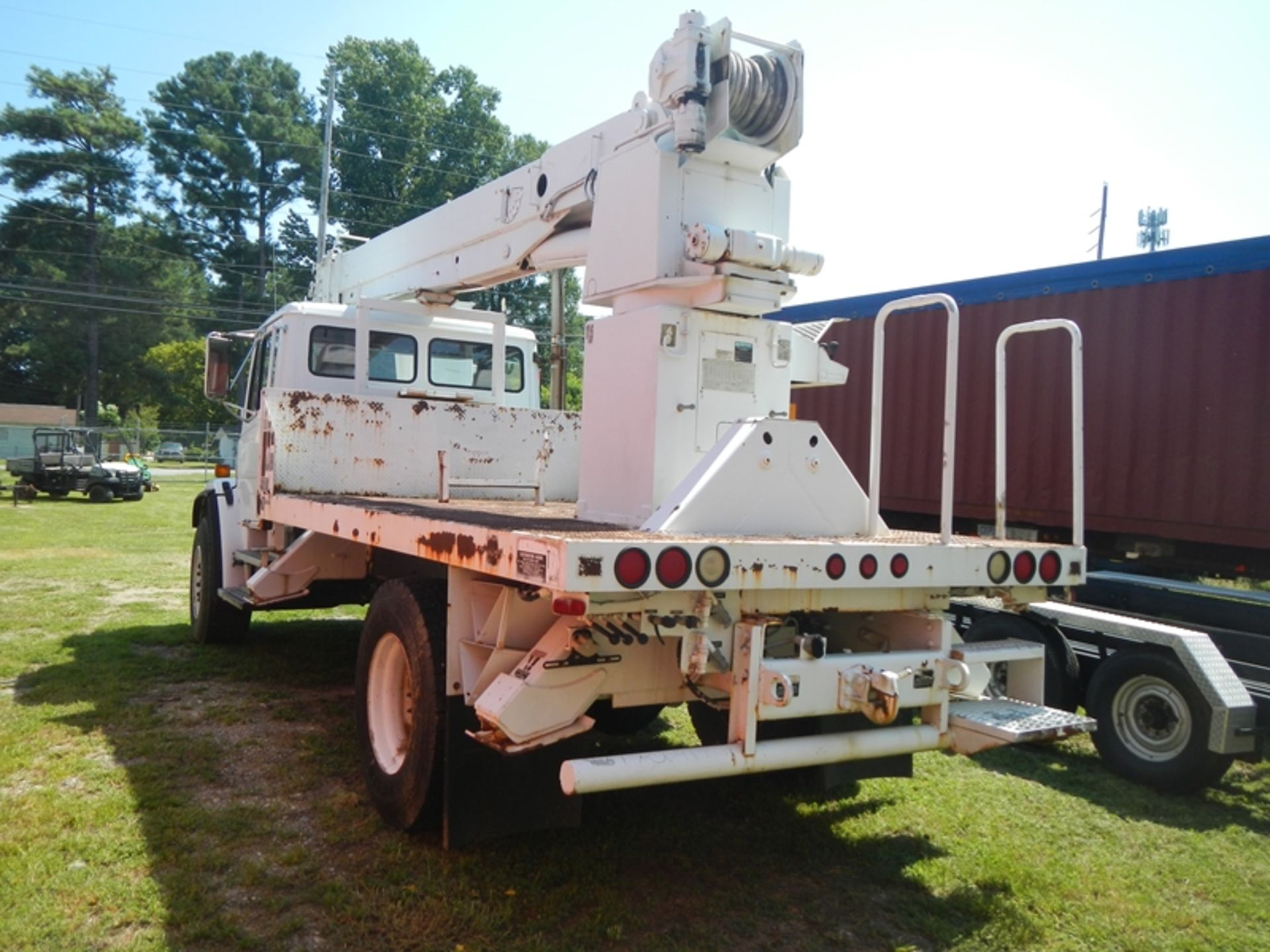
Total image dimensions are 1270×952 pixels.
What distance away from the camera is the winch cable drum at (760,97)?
4.14 m

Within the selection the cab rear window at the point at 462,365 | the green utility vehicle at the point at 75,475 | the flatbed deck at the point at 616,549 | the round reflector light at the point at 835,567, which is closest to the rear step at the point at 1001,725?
the flatbed deck at the point at 616,549

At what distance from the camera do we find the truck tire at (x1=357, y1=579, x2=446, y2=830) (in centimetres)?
351

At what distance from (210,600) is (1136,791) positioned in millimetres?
6273

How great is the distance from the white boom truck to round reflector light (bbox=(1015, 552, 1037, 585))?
16 millimetres

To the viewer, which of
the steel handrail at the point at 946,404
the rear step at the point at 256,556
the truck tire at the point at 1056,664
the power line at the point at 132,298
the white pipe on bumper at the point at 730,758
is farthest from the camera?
the power line at the point at 132,298

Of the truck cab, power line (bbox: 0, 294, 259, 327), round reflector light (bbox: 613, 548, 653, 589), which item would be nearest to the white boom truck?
round reflector light (bbox: 613, 548, 653, 589)

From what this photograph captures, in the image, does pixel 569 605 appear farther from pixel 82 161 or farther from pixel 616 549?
pixel 82 161

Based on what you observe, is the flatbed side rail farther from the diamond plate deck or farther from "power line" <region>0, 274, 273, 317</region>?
"power line" <region>0, 274, 273, 317</region>

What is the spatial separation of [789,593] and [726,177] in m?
2.10

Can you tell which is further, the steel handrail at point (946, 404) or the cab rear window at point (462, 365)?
the cab rear window at point (462, 365)

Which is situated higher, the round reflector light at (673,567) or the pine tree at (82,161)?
the pine tree at (82,161)

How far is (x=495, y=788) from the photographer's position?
3.39 meters

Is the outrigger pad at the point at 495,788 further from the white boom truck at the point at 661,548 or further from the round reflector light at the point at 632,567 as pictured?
the round reflector light at the point at 632,567

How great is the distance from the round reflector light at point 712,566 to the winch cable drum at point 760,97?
219 cm
